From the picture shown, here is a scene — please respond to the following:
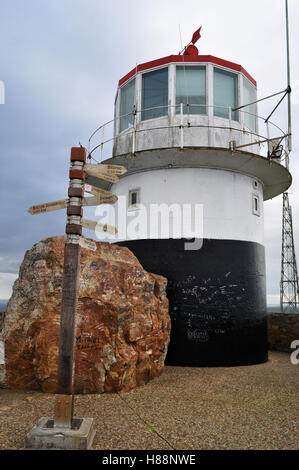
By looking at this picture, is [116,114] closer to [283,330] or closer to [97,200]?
[97,200]

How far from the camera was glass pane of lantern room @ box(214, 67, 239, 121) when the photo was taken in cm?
1095

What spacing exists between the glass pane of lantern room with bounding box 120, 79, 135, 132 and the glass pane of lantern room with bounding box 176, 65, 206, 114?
168 cm

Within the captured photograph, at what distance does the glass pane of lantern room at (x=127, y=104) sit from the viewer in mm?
11648

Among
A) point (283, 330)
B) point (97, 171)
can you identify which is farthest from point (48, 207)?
point (283, 330)

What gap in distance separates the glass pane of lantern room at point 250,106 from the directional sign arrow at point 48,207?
831 cm

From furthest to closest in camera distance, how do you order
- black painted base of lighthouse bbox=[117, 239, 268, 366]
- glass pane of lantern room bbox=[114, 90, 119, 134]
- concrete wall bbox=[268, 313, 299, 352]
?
concrete wall bbox=[268, 313, 299, 352], glass pane of lantern room bbox=[114, 90, 119, 134], black painted base of lighthouse bbox=[117, 239, 268, 366]

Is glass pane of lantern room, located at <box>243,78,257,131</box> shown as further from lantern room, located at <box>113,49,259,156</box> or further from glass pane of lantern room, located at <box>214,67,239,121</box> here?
glass pane of lantern room, located at <box>214,67,239,121</box>

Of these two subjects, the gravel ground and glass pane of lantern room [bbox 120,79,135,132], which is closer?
the gravel ground

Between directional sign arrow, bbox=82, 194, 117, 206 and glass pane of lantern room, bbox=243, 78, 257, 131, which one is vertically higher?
glass pane of lantern room, bbox=243, 78, 257, 131

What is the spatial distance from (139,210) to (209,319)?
157 inches

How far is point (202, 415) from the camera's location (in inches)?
227

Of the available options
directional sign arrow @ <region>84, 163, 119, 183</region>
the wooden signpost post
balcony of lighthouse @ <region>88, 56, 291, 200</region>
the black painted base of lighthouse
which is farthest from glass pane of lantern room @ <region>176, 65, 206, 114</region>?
the wooden signpost post

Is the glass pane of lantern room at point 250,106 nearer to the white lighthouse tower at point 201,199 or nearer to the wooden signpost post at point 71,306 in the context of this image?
the white lighthouse tower at point 201,199
